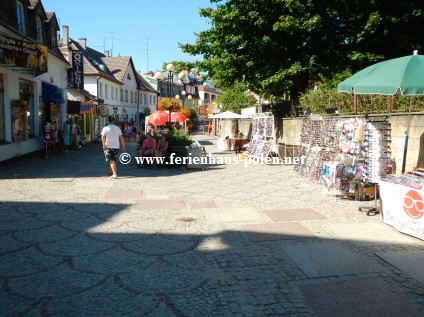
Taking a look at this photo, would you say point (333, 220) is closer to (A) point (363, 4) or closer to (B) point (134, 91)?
(A) point (363, 4)

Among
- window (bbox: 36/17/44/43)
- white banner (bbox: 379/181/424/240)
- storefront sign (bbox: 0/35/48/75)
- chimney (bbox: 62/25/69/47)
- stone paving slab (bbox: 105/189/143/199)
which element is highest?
chimney (bbox: 62/25/69/47)

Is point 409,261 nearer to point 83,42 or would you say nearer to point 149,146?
point 149,146

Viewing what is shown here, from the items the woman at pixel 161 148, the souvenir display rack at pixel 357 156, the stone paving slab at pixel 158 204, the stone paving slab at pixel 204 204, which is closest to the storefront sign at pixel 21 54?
the woman at pixel 161 148

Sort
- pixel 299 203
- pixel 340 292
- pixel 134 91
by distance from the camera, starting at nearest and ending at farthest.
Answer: pixel 340 292 < pixel 299 203 < pixel 134 91

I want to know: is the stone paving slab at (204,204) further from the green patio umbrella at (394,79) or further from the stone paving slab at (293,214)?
the green patio umbrella at (394,79)

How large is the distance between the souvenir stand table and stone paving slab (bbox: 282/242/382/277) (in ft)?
4.03

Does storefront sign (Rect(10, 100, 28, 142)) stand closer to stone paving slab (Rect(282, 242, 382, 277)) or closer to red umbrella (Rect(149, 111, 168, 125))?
red umbrella (Rect(149, 111, 168, 125))

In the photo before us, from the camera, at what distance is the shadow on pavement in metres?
3.34

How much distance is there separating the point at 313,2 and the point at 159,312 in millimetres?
13815

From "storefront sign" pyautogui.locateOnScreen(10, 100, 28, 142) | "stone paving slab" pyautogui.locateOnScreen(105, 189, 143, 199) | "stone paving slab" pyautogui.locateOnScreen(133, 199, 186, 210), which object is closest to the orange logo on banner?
"stone paving slab" pyautogui.locateOnScreen(133, 199, 186, 210)

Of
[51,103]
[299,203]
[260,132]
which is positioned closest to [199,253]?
[299,203]

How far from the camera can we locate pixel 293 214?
22.1 feet

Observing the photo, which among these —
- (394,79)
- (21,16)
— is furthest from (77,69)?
(394,79)

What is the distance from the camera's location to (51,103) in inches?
776
